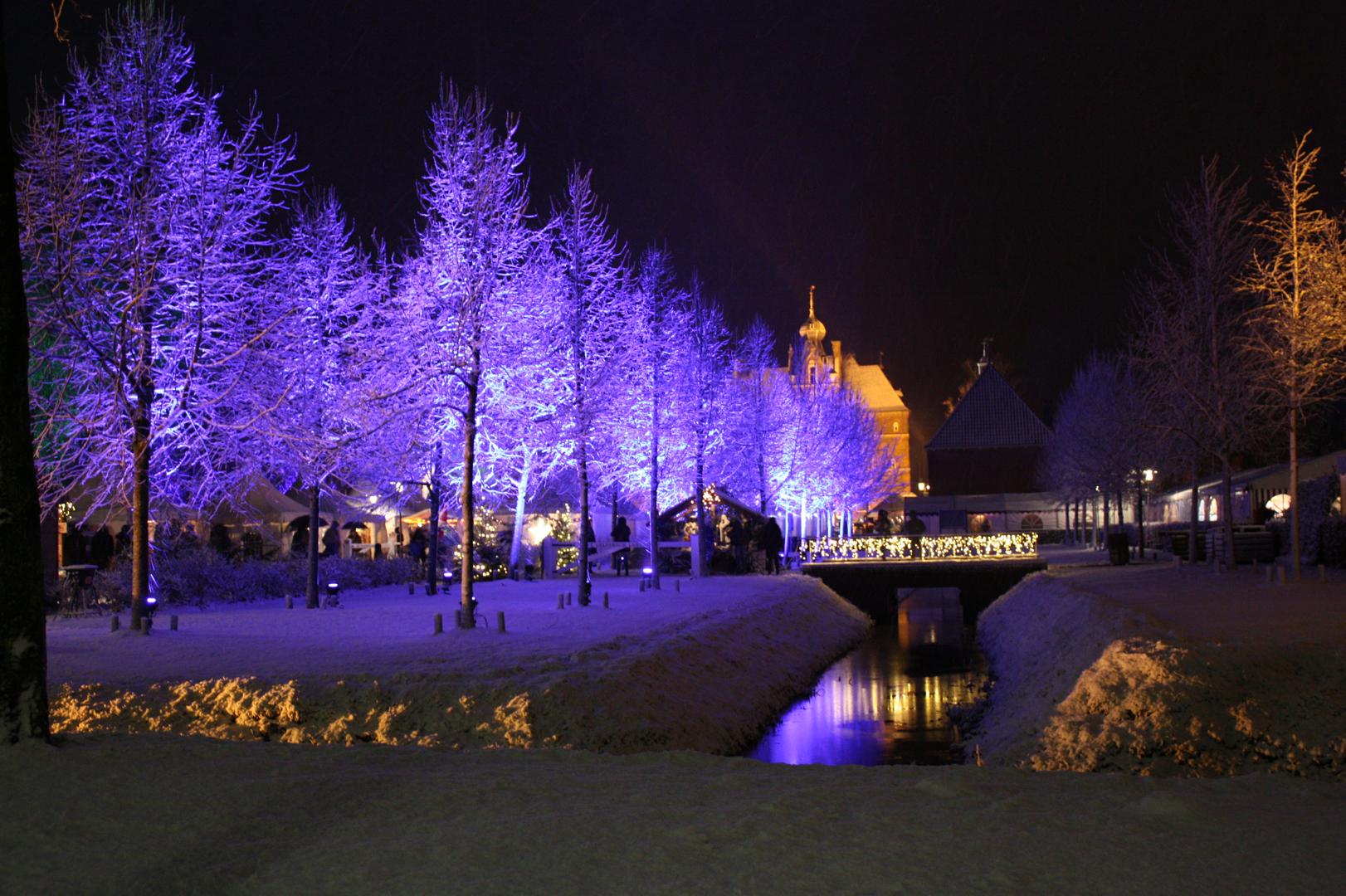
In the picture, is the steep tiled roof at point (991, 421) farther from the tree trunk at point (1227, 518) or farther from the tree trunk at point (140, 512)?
the tree trunk at point (140, 512)

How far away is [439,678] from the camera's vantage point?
1241 centimetres

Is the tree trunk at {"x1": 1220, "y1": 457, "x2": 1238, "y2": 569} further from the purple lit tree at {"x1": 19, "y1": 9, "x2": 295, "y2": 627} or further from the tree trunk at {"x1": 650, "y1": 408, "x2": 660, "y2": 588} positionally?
the purple lit tree at {"x1": 19, "y1": 9, "x2": 295, "y2": 627}

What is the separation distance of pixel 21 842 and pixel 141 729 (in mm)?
6057

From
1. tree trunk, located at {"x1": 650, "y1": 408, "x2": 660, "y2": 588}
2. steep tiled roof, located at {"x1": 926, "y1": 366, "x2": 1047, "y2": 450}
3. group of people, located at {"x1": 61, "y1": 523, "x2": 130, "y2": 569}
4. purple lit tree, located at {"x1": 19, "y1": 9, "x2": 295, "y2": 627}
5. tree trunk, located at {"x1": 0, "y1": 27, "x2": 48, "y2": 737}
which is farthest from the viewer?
steep tiled roof, located at {"x1": 926, "y1": 366, "x2": 1047, "y2": 450}

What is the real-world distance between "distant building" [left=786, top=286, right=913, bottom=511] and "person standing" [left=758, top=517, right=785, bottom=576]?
1978 cm

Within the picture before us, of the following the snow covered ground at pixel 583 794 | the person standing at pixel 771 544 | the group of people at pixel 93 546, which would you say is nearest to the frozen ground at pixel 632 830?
the snow covered ground at pixel 583 794

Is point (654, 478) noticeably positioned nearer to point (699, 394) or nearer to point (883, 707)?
point (699, 394)

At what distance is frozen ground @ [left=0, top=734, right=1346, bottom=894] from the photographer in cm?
482

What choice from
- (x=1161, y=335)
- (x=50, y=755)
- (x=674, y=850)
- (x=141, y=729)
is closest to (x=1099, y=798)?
(x=674, y=850)

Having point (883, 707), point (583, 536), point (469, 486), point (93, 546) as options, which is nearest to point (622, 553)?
point (583, 536)

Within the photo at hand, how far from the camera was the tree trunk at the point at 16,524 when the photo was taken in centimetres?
701

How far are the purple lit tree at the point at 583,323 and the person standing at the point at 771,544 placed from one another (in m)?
13.1

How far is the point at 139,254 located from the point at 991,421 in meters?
82.3

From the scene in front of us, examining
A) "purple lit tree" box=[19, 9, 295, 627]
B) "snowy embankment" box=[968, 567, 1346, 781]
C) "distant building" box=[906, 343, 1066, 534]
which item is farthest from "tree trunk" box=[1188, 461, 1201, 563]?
"distant building" box=[906, 343, 1066, 534]
